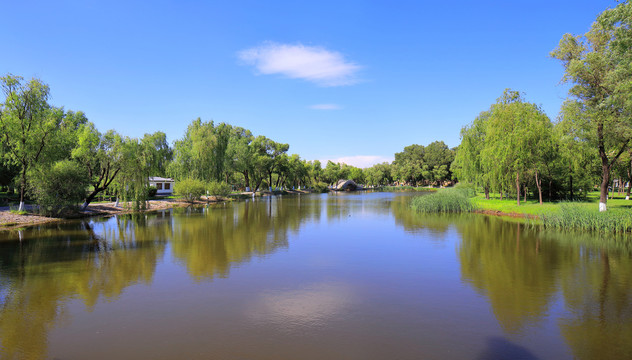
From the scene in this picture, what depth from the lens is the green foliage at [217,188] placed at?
5584 centimetres

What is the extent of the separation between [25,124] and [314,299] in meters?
31.8

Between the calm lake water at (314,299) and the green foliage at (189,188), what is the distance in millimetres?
29130

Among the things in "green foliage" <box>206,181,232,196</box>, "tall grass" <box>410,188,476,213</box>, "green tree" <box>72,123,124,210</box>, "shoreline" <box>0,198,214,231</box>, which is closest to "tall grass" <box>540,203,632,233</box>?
"tall grass" <box>410,188,476,213</box>

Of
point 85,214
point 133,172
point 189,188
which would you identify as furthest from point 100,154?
point 189,188

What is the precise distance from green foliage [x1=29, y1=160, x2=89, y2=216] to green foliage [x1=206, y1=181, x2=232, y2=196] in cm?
2378

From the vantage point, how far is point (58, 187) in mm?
29734

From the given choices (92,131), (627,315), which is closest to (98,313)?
(627,315)

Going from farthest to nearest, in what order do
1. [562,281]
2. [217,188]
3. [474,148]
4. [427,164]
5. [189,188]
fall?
[427,164], [217,188], [189,188], [474,148], [562,281]

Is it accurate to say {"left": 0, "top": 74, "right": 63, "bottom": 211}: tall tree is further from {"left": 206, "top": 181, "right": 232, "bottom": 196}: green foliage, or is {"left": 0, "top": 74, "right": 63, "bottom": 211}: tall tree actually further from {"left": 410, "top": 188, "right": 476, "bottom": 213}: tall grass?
{"left": 410, "top": 188, "right": 476, "bottom": 213}: tall grass

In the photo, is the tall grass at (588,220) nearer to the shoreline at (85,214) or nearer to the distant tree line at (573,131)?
the distant tree line at (573,131)

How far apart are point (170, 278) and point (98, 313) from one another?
11.6 ft

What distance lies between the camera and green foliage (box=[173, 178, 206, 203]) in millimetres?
50062

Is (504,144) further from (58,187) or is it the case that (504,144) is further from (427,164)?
(427,164)

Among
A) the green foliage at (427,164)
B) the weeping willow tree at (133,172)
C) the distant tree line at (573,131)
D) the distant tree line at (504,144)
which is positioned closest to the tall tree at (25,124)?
the distant tree line at (504,144)
